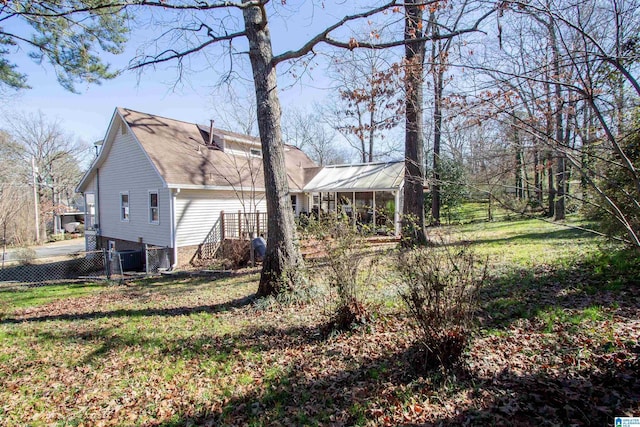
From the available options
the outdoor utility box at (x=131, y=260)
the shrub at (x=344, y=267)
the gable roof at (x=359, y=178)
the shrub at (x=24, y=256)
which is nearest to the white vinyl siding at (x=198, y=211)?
the outdoor utility box at (x=131, y=260)

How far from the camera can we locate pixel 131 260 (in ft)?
43.8

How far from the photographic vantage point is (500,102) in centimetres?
406

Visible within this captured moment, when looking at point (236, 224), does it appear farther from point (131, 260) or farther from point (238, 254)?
point (131, 260)

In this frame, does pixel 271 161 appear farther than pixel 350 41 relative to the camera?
Yes

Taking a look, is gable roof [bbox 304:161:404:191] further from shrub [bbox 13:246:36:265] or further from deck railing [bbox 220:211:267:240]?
shrub [bbox 13:246:36:265]

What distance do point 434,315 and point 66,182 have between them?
4692 cm

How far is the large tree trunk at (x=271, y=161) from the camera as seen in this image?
631 cm

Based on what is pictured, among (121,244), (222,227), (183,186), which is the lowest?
(121,244)

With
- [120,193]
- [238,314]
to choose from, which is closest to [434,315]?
[238,314]

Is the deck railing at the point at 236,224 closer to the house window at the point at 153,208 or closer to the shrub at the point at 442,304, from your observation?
the house window at the point at 153,208

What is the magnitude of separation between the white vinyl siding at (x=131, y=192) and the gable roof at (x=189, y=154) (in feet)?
1.78

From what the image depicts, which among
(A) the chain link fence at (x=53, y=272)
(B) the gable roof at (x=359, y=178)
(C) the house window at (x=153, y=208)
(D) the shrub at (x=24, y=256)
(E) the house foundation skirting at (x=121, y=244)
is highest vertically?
(B) the gable roof at (x=359, y=178)

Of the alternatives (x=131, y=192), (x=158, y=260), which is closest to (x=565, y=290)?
(x=158, y=260)

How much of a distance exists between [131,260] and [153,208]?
2358mm
